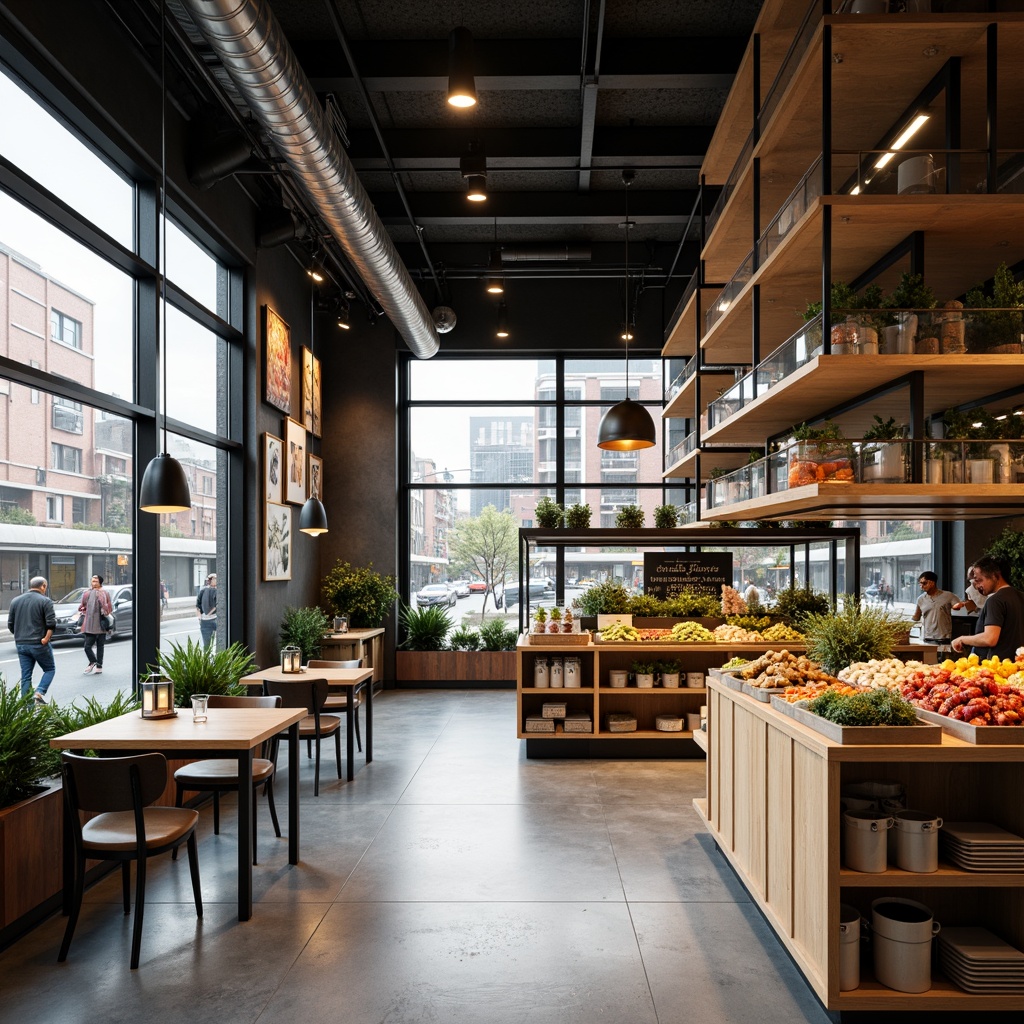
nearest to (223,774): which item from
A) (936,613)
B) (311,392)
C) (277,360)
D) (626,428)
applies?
(626,428)

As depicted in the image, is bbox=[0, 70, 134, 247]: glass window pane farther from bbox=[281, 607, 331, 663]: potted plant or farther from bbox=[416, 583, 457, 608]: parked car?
bbox=[416, 583, 457, 608]: parked car

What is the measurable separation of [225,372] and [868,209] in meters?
6.30

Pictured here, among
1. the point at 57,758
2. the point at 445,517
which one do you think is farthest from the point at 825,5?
the point at 445,517

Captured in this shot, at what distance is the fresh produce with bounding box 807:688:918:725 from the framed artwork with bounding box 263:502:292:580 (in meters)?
6.31

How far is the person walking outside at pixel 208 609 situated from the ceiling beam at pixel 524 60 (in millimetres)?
4345

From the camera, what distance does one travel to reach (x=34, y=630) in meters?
4.87

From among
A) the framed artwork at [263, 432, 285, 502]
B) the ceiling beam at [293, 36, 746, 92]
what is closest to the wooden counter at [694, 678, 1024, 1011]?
the ceiling beam at [293, 36, 746, 92]

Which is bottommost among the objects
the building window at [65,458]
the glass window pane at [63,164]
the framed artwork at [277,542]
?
the framed artwork at [277,542]

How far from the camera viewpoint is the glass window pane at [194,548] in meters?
6.70

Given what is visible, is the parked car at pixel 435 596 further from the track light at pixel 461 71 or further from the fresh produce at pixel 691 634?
the track light at pixel 461 71

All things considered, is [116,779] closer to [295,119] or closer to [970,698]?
[970,698]

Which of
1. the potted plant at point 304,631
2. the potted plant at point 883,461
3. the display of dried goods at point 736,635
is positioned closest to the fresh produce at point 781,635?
the display of dried goods at point 736,635

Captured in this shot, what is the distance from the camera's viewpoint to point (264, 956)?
3672mm

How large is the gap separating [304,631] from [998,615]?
21.5ft
